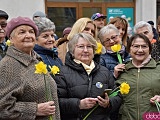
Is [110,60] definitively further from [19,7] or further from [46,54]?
[19,7]

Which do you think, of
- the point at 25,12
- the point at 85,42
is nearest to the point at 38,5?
the point at 25,12

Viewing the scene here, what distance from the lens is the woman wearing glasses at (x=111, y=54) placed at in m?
3.39

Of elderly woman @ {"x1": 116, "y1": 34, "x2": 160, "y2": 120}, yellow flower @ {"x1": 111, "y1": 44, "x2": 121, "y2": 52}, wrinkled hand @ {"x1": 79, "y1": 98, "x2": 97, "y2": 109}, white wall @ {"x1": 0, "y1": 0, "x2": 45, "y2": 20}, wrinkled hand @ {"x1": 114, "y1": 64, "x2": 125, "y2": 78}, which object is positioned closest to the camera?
wrinkled hand @ {"x1": 79, "y1": 98, "x2": 97, "y2": 109}

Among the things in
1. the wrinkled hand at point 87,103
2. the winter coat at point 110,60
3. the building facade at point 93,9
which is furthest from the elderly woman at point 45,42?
the building facade at point 93,9

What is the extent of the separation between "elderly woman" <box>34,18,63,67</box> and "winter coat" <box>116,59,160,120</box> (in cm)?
75

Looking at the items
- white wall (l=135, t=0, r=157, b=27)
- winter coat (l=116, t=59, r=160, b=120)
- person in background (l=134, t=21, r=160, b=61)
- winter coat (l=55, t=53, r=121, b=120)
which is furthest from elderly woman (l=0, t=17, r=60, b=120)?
white wall (l=135, t=0, r=157, b=27)

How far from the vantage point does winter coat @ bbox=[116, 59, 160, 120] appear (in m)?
3.14

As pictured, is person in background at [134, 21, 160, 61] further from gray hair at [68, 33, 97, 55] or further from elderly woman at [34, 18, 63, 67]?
elderly woman at [34, 18, 63, 67]

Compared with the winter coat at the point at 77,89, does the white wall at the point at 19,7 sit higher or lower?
higher

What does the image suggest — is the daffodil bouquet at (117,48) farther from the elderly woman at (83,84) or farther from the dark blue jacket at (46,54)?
the dark blue jacket at (46,54)

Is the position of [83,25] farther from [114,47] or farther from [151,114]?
[151,114]

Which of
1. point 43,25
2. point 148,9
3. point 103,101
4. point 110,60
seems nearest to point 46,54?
point 43,25

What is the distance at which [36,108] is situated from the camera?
8.65 ft

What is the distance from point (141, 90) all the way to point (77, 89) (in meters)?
0.64
